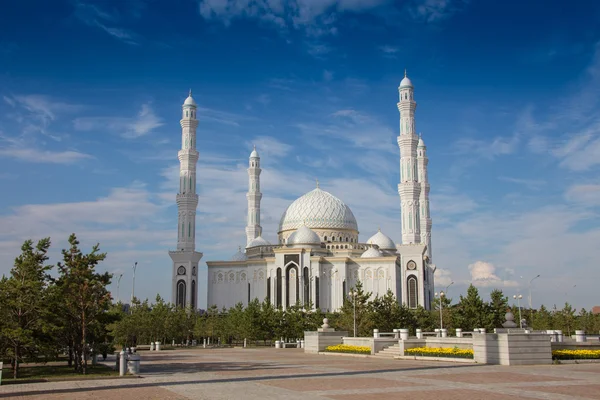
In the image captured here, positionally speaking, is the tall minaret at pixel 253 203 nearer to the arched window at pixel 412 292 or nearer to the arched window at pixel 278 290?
the arched window at pixel 278 290

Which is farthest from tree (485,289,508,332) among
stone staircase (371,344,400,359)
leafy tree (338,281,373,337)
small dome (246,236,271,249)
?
small dome (246,236,271,249)

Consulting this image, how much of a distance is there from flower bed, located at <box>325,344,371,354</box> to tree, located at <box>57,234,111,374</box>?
14978mm

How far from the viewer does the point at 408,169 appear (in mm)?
73625

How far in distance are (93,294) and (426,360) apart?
50.8 feet

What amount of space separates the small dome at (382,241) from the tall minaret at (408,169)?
559 inches

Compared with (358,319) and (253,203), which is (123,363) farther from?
(253,203)

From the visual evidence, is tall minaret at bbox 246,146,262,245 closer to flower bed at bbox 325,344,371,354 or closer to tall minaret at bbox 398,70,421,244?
tall minaret at bbox 398,70,421,244

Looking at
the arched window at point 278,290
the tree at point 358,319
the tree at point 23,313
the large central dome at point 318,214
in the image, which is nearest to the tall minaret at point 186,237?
the arched window at point 278,290

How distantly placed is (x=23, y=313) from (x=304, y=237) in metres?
56.4

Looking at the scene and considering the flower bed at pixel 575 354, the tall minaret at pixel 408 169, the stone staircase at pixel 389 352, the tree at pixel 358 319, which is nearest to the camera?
the flower bed at pixel 575 354

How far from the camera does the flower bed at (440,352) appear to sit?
28.4 meters

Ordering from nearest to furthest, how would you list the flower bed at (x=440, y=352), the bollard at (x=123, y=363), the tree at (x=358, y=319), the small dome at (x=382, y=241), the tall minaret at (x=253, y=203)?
the bollard at (x=123, y=363) → the flower bed at (x=440, y=352) → the tree at (x=358, y=319) → the small dome at (x=382, y=241) → the tall minaret at (x=253, y=203)

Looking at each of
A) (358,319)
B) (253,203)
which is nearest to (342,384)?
(358,319)

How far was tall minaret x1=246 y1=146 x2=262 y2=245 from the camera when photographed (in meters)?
90.4
